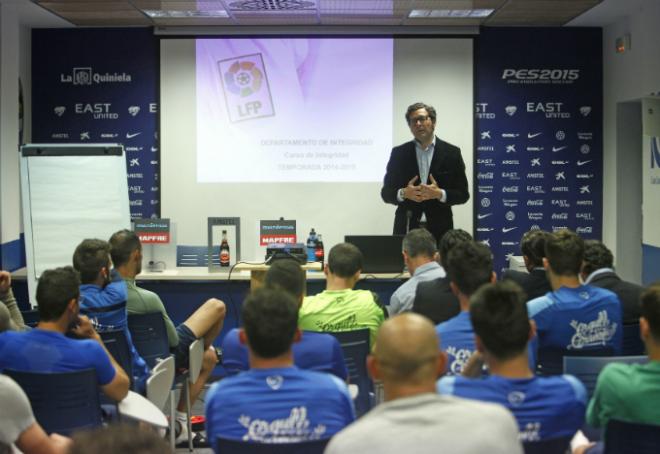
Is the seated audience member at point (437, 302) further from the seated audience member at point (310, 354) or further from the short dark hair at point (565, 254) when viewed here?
the seated audience member at point (310, 354)

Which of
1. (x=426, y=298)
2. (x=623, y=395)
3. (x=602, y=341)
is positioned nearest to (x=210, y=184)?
(x=426, y=298)

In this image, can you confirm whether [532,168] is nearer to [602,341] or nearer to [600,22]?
[600,22]

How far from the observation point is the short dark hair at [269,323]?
236cm

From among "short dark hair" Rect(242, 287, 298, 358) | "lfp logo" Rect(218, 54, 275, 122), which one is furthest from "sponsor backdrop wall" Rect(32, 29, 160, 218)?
"short dark hair" Rect(242, 287, 298, 358)

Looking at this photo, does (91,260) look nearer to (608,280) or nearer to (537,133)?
(608,280)

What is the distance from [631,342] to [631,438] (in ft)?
4.81

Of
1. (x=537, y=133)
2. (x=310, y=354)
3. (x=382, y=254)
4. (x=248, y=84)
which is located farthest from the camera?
(x=537, y=133)

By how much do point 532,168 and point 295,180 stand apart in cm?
248

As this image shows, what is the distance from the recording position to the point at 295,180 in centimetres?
834

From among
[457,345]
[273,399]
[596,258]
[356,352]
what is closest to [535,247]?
[596,258]

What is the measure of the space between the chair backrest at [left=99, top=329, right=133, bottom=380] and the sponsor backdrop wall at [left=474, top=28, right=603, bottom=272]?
534 centimetres

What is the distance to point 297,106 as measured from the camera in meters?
8.27

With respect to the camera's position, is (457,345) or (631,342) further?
(631,342)

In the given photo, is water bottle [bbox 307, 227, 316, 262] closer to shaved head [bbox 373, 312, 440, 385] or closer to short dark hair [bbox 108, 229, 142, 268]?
short dark hair [bbox 108, 229, 142, 268]
